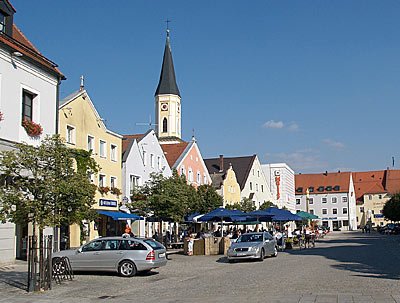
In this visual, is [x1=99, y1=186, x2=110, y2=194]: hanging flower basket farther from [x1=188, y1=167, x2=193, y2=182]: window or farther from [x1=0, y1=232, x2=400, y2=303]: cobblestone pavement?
[x1=188, y1=167, x2=193, y2=182]: window

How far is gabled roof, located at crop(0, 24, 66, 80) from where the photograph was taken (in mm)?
22562

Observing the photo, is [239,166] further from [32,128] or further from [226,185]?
[32,128]

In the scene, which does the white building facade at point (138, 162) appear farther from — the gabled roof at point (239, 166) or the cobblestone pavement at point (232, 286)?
the gabled roof at point (239, 166)

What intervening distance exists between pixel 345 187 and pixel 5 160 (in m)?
107

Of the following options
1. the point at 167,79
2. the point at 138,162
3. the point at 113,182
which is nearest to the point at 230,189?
the point at 167,79

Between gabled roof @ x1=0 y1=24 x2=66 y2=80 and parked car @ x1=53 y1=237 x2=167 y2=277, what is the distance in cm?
919

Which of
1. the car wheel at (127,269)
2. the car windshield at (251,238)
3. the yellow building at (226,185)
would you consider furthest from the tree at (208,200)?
the car wheel at (127,269)

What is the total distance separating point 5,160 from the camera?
634 inches

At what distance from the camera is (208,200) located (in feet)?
156

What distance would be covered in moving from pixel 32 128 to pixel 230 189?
43.2 meters

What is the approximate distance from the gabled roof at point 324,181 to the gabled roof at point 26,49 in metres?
97.7

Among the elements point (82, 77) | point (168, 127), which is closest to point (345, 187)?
point (168, 127)

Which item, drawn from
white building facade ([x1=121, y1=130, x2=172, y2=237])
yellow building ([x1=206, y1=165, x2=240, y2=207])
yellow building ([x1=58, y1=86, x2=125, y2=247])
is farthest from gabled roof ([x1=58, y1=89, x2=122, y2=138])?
yellow building ([x1=206, y1=165, x2=240, y2=207])

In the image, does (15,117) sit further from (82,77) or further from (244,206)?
(244,206)
